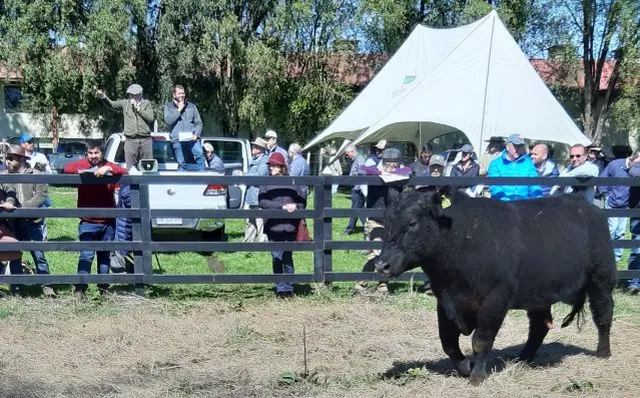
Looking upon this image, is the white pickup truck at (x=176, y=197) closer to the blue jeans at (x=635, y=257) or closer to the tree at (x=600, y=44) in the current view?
the blue jeans at (x=635, y=257)

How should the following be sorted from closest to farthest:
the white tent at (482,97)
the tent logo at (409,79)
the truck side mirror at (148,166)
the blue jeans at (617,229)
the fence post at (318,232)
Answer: the fence post at (318,232) < the blue jeans at (617,229) < the truck side mirror at (148,166) < the white tent at (482,97) < the tent logo at (409,79)

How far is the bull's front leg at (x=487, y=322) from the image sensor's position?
17.5 ft

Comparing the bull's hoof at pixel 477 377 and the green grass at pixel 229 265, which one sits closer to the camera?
the bull's hoof at pixel 477 377

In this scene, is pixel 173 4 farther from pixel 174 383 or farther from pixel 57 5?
pixel 174 383

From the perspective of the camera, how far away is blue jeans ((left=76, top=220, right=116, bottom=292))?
27.4ft

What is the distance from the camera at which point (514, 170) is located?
884cm

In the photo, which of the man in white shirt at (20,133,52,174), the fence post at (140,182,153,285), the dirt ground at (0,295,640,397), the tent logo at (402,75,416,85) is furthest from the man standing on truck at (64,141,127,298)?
the tent logo at (402,75,416,85)

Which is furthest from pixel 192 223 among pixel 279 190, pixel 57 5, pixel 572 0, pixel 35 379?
pixel 572 0

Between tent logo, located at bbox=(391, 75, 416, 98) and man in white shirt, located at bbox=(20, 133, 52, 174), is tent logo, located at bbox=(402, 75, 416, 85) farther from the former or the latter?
man in white shirt, located at bbox=(20, 133, 52, 174)

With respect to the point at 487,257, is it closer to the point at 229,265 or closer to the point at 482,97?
the point at 229,265

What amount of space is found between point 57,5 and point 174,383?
2634cm

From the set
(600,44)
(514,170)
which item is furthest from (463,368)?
(600,44)

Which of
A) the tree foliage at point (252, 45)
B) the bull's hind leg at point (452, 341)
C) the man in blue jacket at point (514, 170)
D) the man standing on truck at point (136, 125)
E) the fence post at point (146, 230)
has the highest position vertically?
the tree foliage at point (252, 45)

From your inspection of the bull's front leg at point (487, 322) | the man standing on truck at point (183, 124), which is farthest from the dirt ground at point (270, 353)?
the man standing on truck at point (183, 124)
